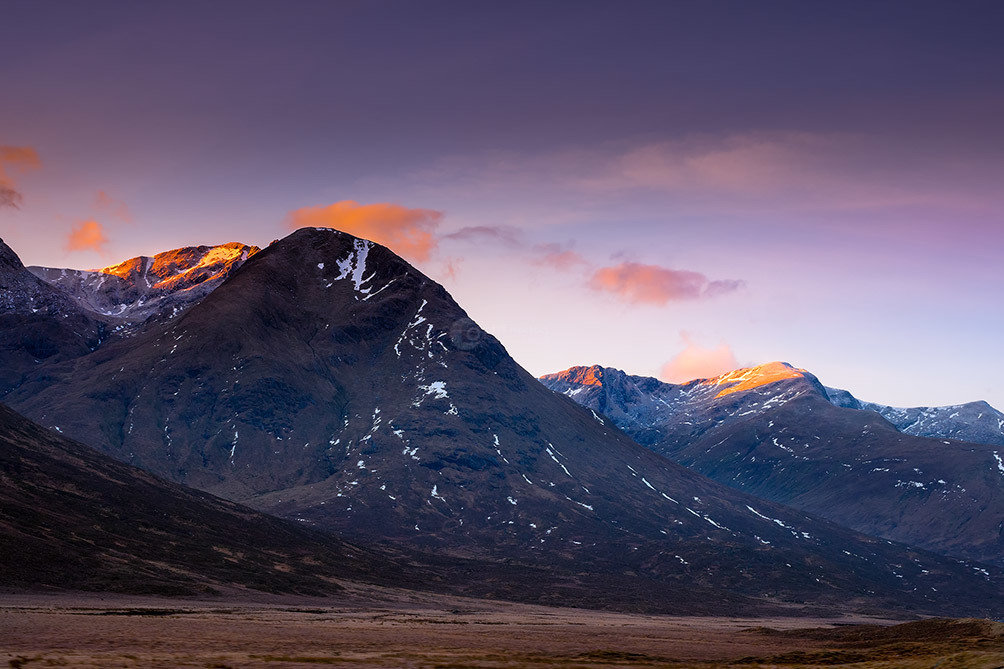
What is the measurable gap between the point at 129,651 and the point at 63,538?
97038 mm

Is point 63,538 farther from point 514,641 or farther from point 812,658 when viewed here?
point 812,658

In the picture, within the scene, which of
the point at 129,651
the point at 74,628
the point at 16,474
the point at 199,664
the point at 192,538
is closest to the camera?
the point at 199,664

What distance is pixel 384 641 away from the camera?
308 feet

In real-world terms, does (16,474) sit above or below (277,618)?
above

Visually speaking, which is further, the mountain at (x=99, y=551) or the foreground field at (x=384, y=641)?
the mountain at (x=99, y=551)

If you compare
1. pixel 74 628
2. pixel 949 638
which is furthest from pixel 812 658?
pixel 74 628

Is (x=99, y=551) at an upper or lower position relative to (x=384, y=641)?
upper

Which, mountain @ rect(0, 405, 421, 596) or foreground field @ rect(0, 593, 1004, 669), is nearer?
foreground field @ rect(0, 593, 1004, 669)

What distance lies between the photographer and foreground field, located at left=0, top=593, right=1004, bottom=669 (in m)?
69.9

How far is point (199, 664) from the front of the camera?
63594 mm

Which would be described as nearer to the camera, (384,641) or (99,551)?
(384,641)

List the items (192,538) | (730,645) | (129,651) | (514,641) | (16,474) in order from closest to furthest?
1. (129,651)
2. (514,641)
3. (730,645)
4. (16,474)
5. (192,538)

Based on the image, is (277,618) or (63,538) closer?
(277,618)

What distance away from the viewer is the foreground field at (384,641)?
6988cm
